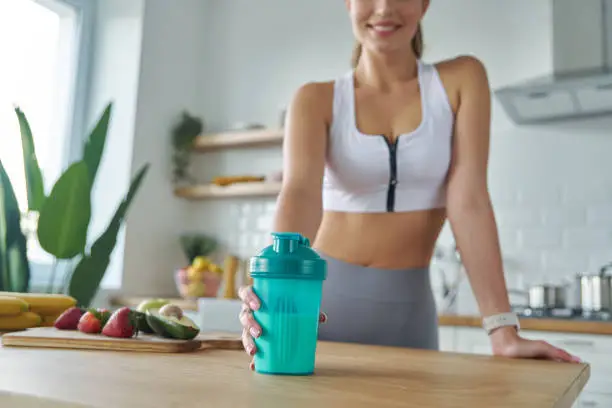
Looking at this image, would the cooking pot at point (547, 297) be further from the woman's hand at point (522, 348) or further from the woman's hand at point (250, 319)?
the woman's hand at point (250, 319)

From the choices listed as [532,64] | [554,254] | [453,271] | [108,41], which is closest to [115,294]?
[108,41]

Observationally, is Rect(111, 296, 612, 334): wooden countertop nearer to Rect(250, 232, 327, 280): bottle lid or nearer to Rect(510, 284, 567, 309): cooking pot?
Rect(510, 284, 567, 309): cooking pot

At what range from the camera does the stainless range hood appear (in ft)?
7.93

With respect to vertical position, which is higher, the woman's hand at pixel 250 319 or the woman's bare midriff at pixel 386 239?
the woman's bare midriff at pixel 386 239

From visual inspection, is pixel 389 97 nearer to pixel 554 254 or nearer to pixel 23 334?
pixel 23 334

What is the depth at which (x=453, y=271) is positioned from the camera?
9.45 feet

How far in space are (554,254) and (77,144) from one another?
2.36 m

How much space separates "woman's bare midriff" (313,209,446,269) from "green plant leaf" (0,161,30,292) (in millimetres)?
1344

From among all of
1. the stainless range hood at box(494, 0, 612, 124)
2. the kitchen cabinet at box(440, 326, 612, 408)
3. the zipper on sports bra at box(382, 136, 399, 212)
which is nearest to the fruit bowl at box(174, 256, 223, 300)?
the kitchen cabinet at box(440, 326, 612, 408)

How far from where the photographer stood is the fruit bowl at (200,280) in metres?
2.97

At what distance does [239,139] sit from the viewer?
3307 millimetres

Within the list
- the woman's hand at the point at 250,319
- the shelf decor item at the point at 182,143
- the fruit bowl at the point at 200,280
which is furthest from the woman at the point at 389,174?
the shelf decor item at the point at 182,143

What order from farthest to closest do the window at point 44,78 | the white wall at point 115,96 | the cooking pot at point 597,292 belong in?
the white wall at point 115,96 → the window at point 44,78 → the cooking pot at point 597,292

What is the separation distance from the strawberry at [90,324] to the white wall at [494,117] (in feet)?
7.32
